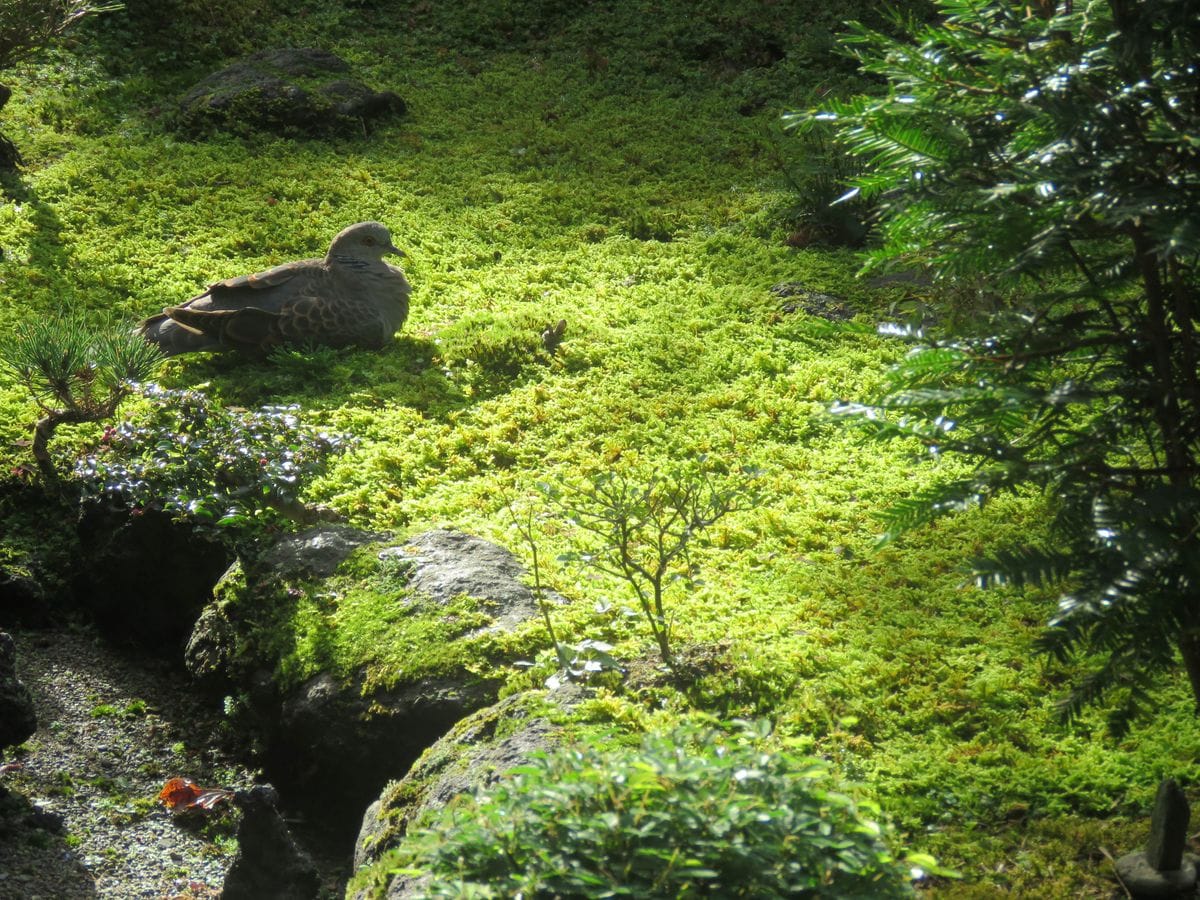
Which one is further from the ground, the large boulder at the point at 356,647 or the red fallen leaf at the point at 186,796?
the large boulder at the point at 356,647

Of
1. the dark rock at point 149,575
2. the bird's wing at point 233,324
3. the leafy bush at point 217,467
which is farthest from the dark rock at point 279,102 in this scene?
the dark rock at point 149,575

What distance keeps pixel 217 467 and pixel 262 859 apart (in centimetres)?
194

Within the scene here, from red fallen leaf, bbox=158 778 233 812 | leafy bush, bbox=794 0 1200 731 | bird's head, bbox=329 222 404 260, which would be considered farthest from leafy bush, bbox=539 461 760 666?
bird's head, bbox=329 222 404 260

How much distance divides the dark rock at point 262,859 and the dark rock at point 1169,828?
2.53m

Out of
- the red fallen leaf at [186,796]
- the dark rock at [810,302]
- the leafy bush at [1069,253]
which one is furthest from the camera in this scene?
the dark rock at [810,302]

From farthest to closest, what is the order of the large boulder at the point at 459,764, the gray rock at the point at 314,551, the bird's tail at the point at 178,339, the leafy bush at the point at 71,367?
the bird's tail at the point at 178,339 → the leafy bush at the point at 71,367 → the gray rock at the point at 314,551 → the large boulder at the point at 459,764

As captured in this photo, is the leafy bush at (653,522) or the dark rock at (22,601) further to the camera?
the dark rock at (22,601)

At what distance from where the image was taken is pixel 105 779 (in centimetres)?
434

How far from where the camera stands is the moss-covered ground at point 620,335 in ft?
11.3

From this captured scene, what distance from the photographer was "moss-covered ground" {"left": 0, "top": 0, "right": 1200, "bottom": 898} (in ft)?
11.3

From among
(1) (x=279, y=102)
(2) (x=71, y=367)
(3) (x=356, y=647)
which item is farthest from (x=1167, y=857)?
(1) (x=279, y=102)

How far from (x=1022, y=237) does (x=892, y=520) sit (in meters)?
0.73

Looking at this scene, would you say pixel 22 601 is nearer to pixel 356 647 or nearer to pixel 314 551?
pixel 314 551

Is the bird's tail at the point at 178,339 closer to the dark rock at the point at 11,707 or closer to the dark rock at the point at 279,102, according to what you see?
the dark rock at the point at 11,707
